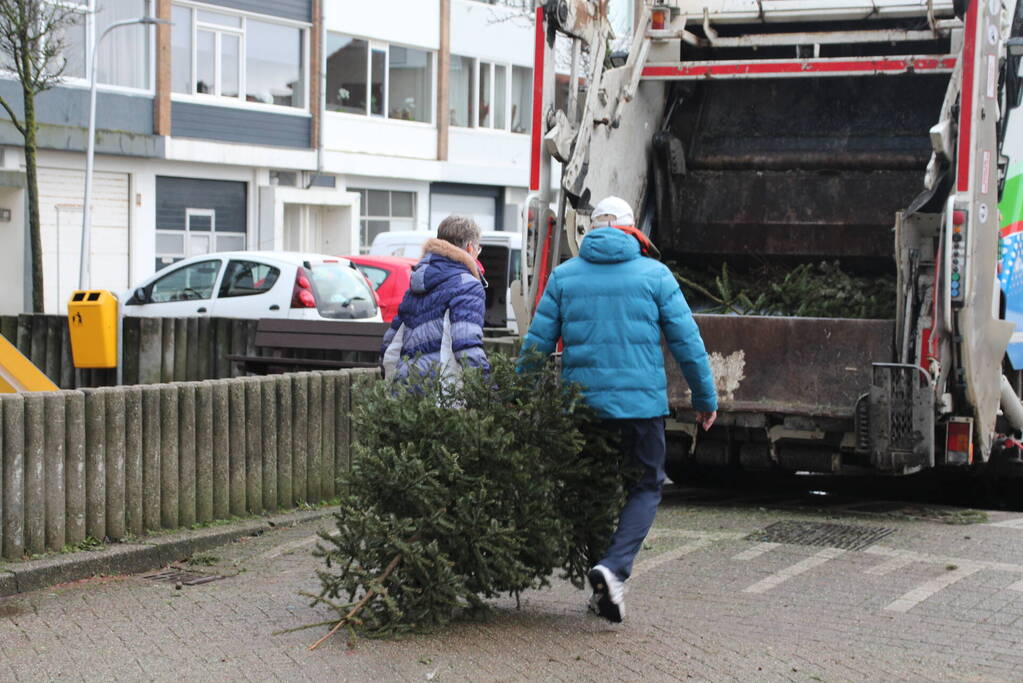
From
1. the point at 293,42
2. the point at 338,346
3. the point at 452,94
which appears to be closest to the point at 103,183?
the point at 293,42

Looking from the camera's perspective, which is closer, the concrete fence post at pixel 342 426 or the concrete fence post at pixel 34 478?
the concrete fence post at pixel 34 478

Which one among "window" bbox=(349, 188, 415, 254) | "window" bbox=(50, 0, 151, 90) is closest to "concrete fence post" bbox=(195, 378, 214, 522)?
"window" bbox=(50, 0, 151, 90)

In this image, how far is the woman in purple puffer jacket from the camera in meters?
6.47

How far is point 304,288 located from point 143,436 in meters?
8.02

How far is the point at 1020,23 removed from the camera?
8133 mm

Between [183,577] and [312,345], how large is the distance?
16.5 feet

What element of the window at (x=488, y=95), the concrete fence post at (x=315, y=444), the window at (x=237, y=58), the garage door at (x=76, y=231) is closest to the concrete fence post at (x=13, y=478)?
the concrete fence post at (x=315, y=444)

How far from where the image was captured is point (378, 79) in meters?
32.4

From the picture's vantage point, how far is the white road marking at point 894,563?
6.72 meters

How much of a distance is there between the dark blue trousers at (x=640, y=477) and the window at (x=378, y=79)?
1036 inches

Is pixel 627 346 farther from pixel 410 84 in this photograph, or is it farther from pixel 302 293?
pixel 410 84

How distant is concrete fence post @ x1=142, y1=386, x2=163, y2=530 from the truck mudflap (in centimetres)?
274

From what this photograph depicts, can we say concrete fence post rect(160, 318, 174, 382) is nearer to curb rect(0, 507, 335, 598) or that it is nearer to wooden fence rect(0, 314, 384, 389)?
wooden fence rect(0, 314, 384, 389)

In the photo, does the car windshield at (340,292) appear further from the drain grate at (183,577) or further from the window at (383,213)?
the window at (383,213)
